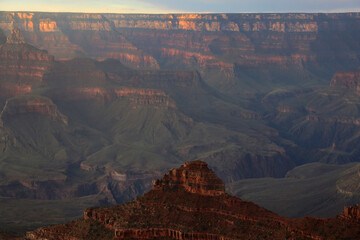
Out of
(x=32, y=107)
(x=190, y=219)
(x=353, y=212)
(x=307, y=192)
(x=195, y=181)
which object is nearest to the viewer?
(x=353, y=212)

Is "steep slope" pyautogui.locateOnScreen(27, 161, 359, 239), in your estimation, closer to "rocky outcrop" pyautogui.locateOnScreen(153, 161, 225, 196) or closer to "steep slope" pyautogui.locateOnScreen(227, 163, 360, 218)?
"rocky outcrop" pyautogui.locateOnScreen(153, 161, 225, 196)

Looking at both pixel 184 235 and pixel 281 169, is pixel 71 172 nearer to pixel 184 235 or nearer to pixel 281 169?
pixel 281 169

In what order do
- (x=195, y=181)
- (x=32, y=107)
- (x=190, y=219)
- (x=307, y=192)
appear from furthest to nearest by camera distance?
(x=32, y=107) < (x=307, y=192) < (x=195, y=181) < (x=190, y=219)

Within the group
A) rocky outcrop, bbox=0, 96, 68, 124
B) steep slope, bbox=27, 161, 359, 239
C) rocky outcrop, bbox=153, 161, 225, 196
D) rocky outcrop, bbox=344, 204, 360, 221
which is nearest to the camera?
rocky outcrop, bbox=344, 204, 360, 221

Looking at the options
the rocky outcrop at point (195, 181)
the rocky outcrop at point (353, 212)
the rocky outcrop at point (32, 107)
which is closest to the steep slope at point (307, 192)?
→ the rocky outcrop at point (195, 181)

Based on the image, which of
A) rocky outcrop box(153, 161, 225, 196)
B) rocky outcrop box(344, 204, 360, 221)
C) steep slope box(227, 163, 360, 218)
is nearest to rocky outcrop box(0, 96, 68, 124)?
steep slope box(227, 163, 360, 218)

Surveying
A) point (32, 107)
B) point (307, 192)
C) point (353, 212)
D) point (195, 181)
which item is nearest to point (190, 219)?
point (195, 181)

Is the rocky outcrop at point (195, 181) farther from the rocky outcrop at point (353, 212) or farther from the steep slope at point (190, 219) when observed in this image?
the rocky outcrop at point (353, 212)

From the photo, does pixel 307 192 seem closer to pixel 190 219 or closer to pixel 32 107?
pixel 190 219
